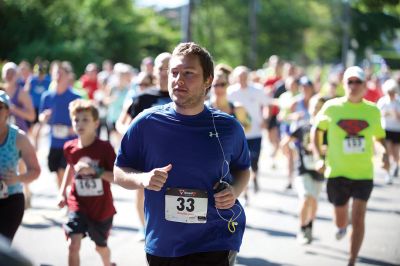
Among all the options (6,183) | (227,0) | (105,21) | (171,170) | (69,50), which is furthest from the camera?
(227,0)

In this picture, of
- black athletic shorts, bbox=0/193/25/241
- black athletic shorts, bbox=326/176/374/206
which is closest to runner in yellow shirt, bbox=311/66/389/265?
black athletic shorts, bbox=326/176/374/206

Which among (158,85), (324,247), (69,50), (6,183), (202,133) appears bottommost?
(324,247)

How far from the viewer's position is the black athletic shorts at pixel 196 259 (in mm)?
3871

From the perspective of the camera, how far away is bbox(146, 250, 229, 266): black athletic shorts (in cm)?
387

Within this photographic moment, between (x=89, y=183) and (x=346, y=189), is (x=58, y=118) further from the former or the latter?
(x=346, y=189)

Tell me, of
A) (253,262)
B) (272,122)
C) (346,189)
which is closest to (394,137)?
(272,122)

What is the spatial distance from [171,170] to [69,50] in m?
33.7

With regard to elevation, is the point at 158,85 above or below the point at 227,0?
below

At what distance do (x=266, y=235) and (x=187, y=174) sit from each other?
505 centimetres

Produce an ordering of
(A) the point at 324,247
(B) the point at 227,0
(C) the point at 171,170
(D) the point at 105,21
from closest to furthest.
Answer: (C) the point at 171,170, (A) the point at 324,247, (D) the point at 105,21, (B) the point at 227,0

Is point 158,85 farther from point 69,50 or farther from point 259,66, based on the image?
point 259,66

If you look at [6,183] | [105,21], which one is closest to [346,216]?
[6,183]

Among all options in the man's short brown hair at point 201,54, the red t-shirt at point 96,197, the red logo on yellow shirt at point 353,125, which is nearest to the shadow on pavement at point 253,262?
the red logo on yellow shirt at point 353,125

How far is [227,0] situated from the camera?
198ft
